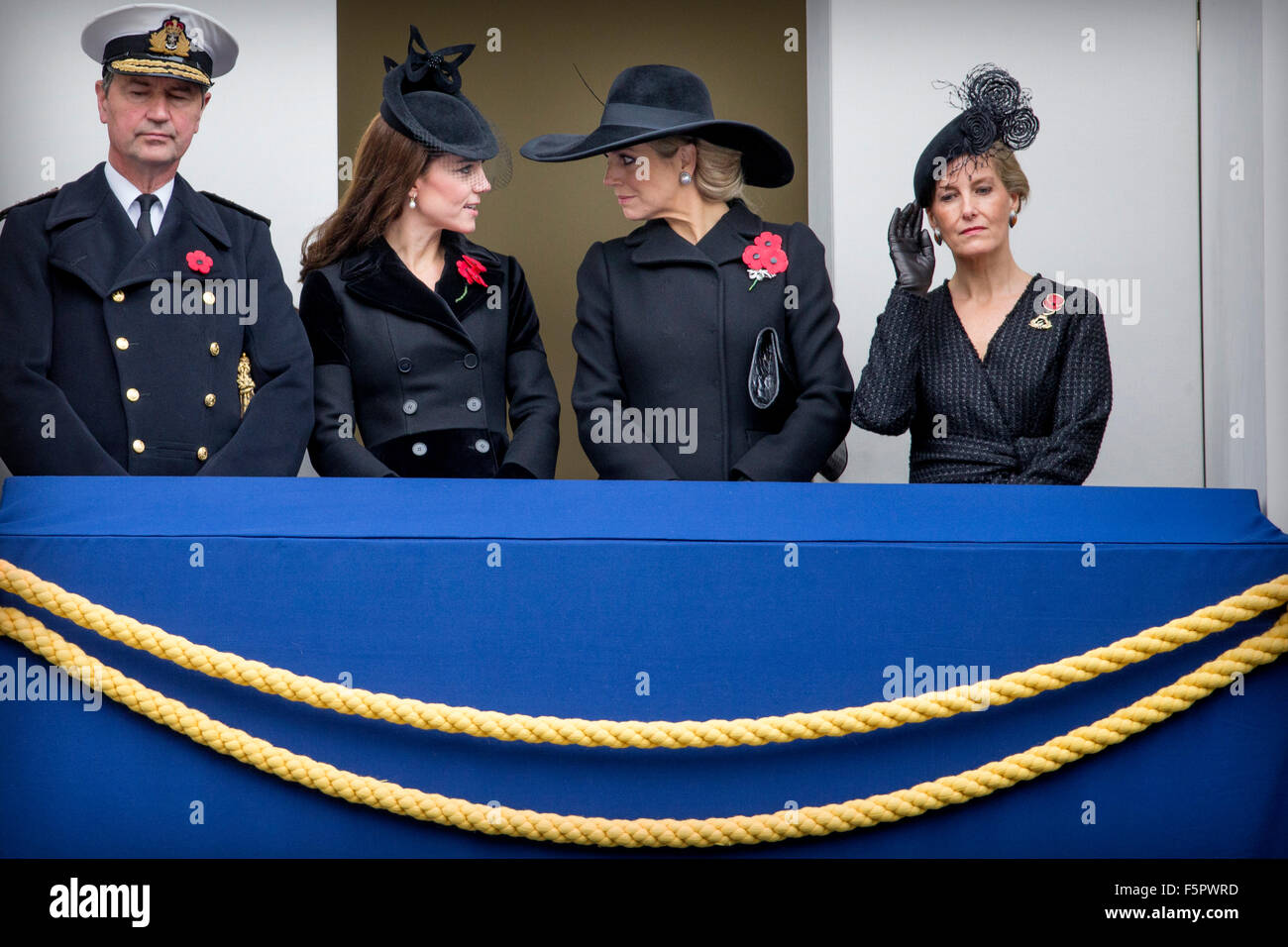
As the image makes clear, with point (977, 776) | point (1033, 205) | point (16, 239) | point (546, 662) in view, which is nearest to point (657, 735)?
point (546, 662)

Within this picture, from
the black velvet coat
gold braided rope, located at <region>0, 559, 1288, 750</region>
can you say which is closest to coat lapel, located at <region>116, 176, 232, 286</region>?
gold braided rope, located at <region>0, 559, 1288, 750</region>

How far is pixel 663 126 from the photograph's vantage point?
94.9 inches

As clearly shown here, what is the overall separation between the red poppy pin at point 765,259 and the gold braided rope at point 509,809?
105 centimetres

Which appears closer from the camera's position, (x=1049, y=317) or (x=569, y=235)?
(x=1049, y=317)

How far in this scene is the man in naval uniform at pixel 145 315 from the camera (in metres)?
2.15

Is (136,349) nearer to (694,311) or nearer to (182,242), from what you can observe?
(182,242)

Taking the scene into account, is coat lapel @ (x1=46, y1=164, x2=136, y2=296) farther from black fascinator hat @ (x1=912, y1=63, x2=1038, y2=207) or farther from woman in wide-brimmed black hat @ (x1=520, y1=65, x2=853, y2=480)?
black fascinator hat @ (x1=912, y1=63, x2=1038, y2=207)

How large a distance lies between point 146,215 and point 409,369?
53 cm

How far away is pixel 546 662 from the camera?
1.77 meters

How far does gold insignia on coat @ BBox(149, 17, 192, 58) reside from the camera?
7.51 feet

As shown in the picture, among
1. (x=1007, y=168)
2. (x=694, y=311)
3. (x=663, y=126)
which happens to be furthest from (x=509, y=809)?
(x=1007, y=168)

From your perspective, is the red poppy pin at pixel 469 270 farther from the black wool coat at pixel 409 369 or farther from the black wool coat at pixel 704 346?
the black wool coat at pixel 704 346
